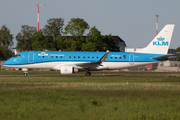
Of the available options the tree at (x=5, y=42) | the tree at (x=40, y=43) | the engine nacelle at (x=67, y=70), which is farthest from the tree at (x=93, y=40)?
the tree at (x=5, y=42)

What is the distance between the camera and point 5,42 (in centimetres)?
11500

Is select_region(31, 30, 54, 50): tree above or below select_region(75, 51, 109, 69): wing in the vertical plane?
above

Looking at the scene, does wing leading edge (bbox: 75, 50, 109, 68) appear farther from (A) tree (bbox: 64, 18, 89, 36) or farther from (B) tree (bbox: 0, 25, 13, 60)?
(B) tree (bbox: 0, 25, 13, 60)

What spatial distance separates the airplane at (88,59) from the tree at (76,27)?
34205 mm

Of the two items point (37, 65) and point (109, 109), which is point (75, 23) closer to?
point (37, 65)

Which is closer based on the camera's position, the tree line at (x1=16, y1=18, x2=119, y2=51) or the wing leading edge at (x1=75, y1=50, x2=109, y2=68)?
the wing leading edge at (x1=75, y1=50, x2=109, y2=68)

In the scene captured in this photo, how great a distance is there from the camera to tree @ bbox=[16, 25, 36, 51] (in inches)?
4168

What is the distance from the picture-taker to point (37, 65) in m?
39.6

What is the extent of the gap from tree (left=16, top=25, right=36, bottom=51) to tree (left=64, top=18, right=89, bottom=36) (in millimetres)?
34504

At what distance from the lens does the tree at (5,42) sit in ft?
373

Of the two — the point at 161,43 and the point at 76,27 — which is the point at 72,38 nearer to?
the point at 76,27

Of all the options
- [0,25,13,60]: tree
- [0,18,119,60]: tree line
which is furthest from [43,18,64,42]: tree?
[0,25,13,60]: tree

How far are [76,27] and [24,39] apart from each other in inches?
1634

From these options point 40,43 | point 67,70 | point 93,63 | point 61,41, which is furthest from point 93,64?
point 40,43
